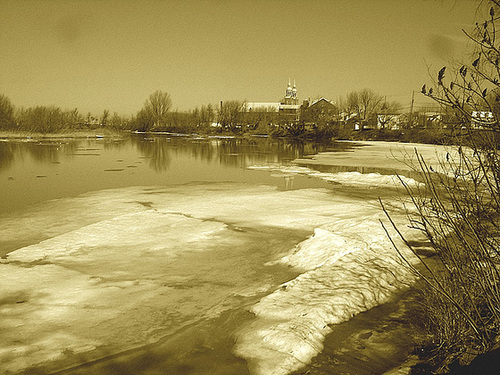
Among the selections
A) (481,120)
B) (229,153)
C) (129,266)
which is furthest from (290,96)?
(481,120)

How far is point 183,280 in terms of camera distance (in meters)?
5.75

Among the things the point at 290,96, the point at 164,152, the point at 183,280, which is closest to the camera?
the point at 183,280

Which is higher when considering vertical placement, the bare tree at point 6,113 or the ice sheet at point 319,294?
the bare tree at point 6,113

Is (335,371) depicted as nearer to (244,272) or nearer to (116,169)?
(244,272)

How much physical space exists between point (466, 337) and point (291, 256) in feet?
11.5

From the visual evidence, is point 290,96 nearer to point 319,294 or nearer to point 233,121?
point 233,121

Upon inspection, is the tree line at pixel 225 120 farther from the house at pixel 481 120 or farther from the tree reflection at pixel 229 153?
the house at pixel 481 120

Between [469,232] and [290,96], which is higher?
[290,96]

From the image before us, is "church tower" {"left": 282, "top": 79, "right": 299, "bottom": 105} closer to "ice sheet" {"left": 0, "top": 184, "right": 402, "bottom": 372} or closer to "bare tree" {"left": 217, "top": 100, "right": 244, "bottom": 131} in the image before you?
"bare tree" {"left": 217, "top": 100, "right": 244, "bottom": 131}

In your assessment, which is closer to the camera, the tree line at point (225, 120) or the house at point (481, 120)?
the house at point (481, 120)

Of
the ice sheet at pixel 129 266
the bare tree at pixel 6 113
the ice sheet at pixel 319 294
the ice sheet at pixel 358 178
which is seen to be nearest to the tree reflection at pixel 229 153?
the ice sheet at pixel 358 178

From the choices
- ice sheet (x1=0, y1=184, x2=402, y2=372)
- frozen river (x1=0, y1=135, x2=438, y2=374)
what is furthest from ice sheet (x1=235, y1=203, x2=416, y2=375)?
ice sheet (x1=0, y1=184, x2=402, y2=372)

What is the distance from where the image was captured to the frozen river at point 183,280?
3.99 metres

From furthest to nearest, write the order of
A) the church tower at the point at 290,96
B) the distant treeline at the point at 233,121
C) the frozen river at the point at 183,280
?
the church tower at the point at 290,96, the distant treeline at the point at 233,121, the frozen river at the point at 183,280
